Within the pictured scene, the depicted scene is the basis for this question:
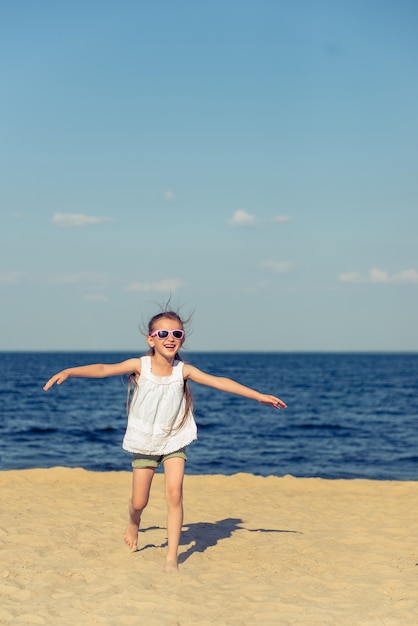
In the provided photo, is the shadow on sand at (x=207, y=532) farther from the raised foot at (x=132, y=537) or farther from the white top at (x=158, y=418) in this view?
the white top at (x=158, y=418)

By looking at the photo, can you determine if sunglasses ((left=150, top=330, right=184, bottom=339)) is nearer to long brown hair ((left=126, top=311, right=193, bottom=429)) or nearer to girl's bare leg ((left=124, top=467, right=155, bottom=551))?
long brown hair ((left=126, top=311, right=193, bottom=429))

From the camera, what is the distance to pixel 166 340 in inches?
231

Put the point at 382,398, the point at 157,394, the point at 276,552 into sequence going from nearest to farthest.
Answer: the point at 157,394, the point at 276,552, the point at 382,398

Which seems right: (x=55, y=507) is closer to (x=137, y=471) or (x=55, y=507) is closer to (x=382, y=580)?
(x=137, y=471)

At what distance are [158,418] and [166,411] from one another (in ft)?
0.30

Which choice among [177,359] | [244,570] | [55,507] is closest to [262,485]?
[55,507]

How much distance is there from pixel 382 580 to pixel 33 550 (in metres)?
3.24

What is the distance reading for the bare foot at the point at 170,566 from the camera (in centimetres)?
590

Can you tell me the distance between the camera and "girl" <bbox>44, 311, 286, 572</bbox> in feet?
19.3

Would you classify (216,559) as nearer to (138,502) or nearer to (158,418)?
(138,502)

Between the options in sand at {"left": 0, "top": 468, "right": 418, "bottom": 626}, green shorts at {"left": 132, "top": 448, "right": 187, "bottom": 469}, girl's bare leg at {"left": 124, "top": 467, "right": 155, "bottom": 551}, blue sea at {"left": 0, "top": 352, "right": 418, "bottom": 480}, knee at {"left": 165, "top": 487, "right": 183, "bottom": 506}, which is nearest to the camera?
sand at {"left": 0, "top": 468, "right": 418, "bottom": 626}

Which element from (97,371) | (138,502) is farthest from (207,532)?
(97,371)

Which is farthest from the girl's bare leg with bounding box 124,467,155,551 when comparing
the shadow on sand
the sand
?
the shadow on sand

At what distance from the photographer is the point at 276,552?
708 cm
